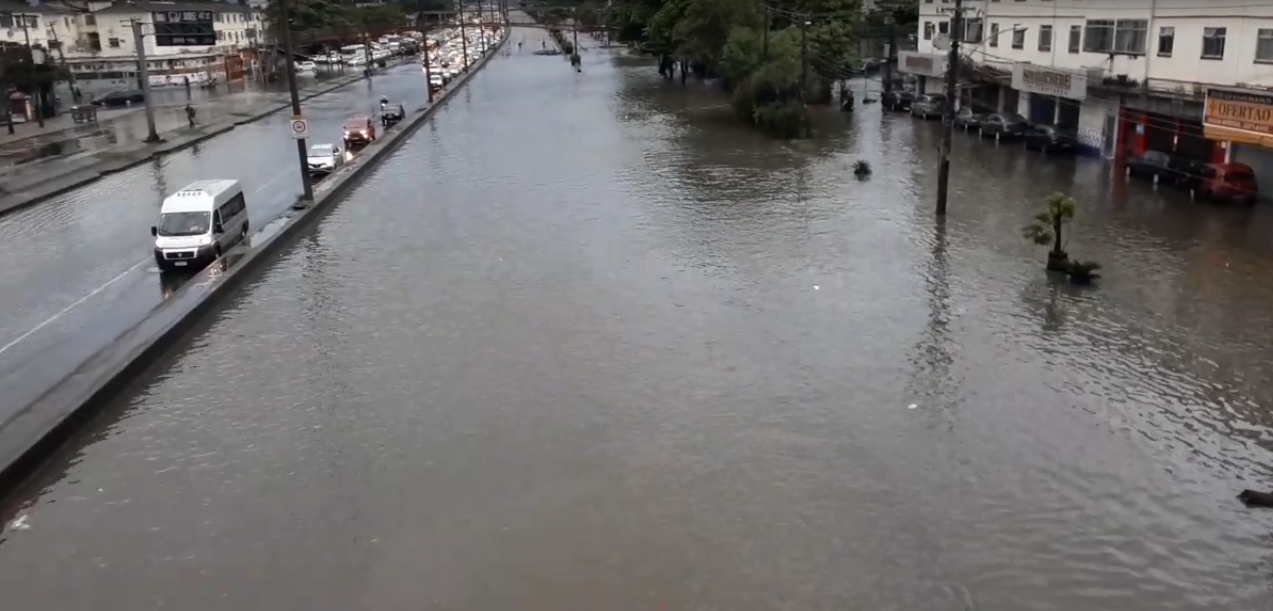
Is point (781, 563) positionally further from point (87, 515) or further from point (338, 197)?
point (338, 197)

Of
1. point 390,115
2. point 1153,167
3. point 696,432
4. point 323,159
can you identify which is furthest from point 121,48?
point 696,432

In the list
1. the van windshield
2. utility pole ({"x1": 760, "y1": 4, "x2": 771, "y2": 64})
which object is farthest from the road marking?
utility pole ({"x1": 760, "y1": 4, "x2": 771, "y2": 64})

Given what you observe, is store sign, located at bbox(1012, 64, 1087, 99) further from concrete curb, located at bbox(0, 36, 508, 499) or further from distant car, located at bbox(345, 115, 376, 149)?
distant car, located at bbox(345, 115, 376, 149)

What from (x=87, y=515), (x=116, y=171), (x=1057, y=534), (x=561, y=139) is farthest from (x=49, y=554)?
(x=561, y=139)

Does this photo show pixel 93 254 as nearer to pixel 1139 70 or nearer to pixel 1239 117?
pixel 1239 117

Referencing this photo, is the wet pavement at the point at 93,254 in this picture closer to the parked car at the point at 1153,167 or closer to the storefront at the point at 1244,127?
the parked car at the point at 1153,167

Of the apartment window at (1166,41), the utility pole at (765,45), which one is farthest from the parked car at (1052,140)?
the utility pole at (765,45)
